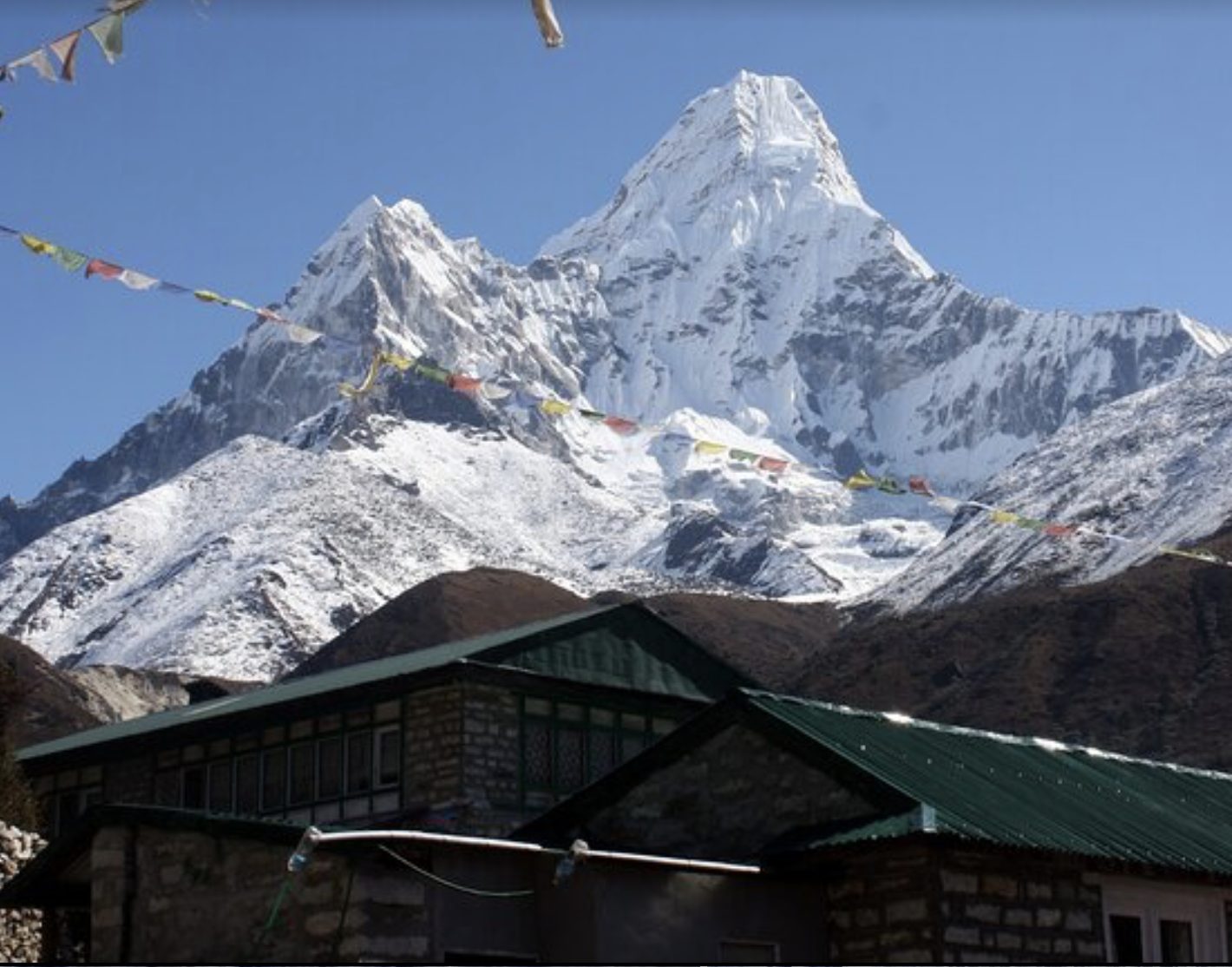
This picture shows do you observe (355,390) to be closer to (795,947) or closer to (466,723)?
(466,723)

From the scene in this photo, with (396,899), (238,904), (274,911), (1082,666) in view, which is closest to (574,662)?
(238,904)

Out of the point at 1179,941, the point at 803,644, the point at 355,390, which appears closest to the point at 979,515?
the point at 803,644

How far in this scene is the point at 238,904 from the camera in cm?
2025

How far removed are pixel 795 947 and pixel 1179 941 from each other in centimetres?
414

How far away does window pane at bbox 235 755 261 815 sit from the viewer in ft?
122

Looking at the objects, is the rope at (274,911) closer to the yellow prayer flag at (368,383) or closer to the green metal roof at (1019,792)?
the green metal roof at (1019,792)

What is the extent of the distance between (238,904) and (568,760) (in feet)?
50.4

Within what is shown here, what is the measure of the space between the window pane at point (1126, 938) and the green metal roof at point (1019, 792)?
2.12 feet

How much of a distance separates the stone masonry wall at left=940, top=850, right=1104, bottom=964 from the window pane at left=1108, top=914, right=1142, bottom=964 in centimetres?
29

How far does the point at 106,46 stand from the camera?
1889 cm

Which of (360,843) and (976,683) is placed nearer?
(360,843)

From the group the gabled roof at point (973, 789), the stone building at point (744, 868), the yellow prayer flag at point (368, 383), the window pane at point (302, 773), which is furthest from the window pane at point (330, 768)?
the stone building at point (744, 868)

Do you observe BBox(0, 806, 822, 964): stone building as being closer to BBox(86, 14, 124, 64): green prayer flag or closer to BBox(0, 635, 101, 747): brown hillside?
BBox(86, 14, 124, 64): green prayer flag

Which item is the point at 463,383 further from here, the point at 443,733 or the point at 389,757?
the point at 389,757
